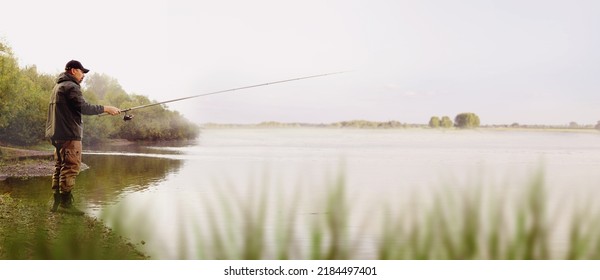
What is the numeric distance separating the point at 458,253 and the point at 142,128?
14476 millimetres

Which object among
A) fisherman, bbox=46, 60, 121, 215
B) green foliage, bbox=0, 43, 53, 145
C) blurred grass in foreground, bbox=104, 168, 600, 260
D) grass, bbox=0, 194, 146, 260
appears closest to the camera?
blurred grass in foreground, bbox=104, 168, 600, 260

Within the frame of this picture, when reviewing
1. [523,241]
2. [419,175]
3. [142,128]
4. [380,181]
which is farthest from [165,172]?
[523,241]

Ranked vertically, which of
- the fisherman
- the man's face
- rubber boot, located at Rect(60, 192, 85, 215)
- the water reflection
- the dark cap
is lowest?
the water reflection

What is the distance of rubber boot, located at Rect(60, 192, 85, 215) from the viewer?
6711mm

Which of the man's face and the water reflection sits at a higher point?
the man's face

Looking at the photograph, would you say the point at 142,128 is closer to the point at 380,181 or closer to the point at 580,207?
the point at 380,181

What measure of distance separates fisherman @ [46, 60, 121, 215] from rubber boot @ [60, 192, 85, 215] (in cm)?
36

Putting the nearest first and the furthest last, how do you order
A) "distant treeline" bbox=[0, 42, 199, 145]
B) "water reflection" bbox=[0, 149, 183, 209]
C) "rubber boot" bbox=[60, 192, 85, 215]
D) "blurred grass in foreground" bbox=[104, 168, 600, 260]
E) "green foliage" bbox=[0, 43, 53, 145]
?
"blurred grass in foreground" bbox=[104, 168, 600, 260] → "rubber boot" bbox=[60, 192, 85, 215] → "water reflection" bbox=[0, 149, 183, 209] → "distant treeline" bbox=[0, 42, 199, 145] → "green foliage" bbox=[0, 43, 53, 145]

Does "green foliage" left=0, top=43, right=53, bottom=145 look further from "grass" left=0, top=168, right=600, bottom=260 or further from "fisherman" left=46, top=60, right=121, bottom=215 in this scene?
"grass" left=0, top=168, right=600, bottom=260

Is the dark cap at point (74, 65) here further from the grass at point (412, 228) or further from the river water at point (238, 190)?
the grass at point (412, 228)

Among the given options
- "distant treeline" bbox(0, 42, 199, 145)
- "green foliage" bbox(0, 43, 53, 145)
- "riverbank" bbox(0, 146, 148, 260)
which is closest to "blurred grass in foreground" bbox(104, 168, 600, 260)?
"riverbank" bbox(0, 146, 148, 260)

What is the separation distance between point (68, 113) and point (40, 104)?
31.4 feet

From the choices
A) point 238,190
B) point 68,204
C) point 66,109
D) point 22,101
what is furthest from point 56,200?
point 22,101

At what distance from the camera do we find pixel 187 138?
23047 mm
